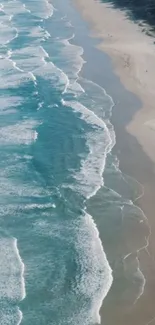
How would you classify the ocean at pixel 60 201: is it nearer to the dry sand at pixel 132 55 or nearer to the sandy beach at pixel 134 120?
the sandy beach at pixel 134 120

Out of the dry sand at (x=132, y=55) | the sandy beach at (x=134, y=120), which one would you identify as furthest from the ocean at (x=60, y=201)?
the dry sand at (x=132, y=55)

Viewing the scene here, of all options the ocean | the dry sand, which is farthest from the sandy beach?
the ocean

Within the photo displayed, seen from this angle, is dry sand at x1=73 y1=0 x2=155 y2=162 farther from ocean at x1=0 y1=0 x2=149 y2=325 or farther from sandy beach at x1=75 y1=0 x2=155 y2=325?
→ ocean at x1=0 y1=0 x2=149 y2=325

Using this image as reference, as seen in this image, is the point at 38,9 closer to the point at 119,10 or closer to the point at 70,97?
the point at 119,10

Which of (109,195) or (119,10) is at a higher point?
(109,195)

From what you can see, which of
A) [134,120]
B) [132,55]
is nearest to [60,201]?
[134,120]

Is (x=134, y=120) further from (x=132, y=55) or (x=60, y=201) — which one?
(x=132, y=55)

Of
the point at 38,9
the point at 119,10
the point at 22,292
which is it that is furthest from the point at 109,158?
the point at 38,9
